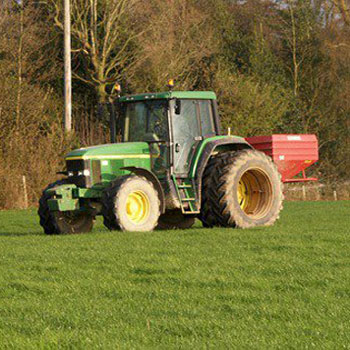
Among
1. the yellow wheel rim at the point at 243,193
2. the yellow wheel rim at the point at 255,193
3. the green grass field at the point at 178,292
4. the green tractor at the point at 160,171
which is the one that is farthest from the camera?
the yellow wheel rim at the point at 243,193

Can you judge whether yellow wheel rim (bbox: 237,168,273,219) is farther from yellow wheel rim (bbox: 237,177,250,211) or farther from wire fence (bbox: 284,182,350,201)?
wire fence (bbox: 284,182,350,201)

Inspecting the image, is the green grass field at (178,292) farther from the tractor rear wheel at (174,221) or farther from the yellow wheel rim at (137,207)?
the tractor rear wheel at (174,221)

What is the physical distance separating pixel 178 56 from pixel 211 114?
20.0m

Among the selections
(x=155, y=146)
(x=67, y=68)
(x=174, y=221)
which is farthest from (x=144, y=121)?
(x=67, y=68)

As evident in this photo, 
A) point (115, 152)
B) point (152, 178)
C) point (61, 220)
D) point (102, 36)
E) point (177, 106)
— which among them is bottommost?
point (61, 220)

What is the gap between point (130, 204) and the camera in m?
13.9

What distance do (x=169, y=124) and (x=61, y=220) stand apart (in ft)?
7.84

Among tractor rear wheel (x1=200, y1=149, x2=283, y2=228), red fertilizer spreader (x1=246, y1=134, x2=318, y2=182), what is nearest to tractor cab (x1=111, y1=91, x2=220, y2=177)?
tractor rear wheel (x1=200, y1=149, x2=283, y2=228)

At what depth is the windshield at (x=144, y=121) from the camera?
1449cm

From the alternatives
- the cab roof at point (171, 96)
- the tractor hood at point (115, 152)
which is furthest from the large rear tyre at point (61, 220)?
the cab roof at point (171, 96)

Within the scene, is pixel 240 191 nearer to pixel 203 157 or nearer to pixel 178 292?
pixel 203 157

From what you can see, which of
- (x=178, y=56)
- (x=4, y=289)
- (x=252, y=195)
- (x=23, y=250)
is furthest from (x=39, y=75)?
(x=4, y=289)

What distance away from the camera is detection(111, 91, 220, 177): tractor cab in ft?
47.2

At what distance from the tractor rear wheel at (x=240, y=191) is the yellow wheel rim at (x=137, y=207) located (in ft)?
3.42
